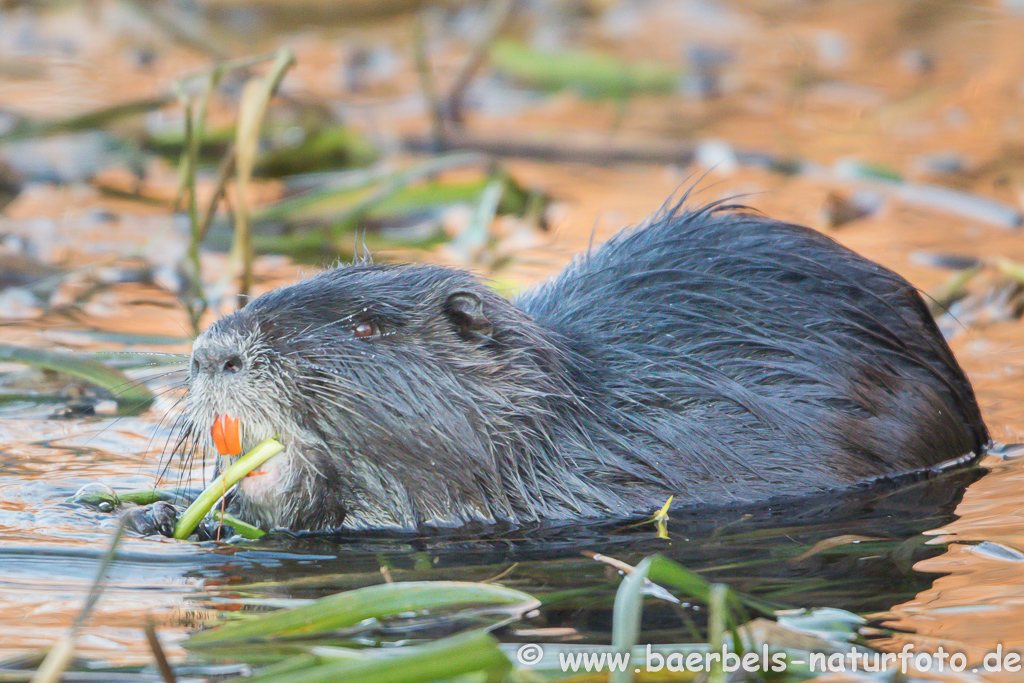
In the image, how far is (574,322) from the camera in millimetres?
4180

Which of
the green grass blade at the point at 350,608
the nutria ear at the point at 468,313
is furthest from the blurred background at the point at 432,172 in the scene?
the nutria ear at the point at 468,313

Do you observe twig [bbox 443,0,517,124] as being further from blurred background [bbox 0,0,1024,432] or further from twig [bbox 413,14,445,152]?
twig [bbox 413,14,445,152]

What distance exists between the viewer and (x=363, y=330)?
145 inches

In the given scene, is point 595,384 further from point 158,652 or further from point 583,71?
point 583,71

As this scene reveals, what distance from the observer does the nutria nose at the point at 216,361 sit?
347 cm

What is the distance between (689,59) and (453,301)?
9.54 meters

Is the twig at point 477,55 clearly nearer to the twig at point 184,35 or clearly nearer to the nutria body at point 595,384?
the twig at point 184,35

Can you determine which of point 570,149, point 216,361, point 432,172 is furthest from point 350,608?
point 570,149

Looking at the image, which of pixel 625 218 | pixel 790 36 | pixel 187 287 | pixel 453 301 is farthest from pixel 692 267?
pixel 790 36

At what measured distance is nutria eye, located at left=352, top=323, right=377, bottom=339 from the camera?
3.68 m

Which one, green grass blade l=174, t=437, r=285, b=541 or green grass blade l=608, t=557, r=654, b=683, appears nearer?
green grass blade l=608, t=557, r=654, b=683

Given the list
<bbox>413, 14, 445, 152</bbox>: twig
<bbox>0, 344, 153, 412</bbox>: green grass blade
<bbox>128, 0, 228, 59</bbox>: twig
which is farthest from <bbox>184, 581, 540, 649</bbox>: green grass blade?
<bbox>128, 0, 228, 59</bbox>: twig

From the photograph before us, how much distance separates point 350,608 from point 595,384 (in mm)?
1438

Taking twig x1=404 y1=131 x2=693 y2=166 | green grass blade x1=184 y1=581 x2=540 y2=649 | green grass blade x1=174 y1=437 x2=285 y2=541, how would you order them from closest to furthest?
green grass blade x1=184 y1=581 x2=540 y2=649 < green grass blade x1=174 y1=437 x2=285 y2=541 < twig x1=404 y1=131 x2=693 y2=166
